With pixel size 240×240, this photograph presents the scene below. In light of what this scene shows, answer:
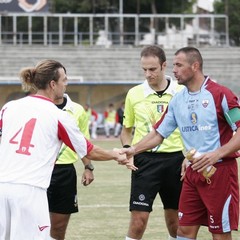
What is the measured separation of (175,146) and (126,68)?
3686cm

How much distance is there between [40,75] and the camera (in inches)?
266

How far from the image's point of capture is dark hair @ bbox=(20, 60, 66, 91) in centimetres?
677

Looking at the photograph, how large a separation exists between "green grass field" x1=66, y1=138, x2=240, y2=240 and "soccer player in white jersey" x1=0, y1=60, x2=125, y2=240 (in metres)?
4.28

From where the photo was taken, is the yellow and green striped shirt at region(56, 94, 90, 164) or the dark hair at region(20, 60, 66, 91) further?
the yellow and green striped shirt at region(56, 94, 90, 164)

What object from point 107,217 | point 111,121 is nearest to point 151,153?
point 107,217

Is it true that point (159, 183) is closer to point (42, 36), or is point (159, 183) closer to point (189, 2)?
point (42, 36)

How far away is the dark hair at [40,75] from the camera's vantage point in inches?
266

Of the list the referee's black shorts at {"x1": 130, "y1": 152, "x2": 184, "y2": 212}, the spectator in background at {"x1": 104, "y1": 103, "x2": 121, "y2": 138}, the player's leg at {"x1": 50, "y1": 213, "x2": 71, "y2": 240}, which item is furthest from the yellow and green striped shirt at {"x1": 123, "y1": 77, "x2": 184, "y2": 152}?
the spectator in background at {"x1": 104, "y1": 103, "x2": 121, "y2": 138}

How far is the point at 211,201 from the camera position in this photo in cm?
761

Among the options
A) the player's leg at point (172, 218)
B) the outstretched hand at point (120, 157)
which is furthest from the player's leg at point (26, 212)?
the player's leg at point (172, 218)

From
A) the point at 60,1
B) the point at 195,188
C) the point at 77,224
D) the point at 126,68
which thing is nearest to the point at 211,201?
the point at 195,188

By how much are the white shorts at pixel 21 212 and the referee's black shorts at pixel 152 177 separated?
99.1 inches

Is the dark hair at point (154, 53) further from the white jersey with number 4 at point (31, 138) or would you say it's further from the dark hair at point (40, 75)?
the white jersey with number 4 at point (31, 138)

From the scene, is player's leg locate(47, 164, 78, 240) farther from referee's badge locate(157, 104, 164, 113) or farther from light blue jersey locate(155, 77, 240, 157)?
light blue jersey locate(155, 77, 240, 157)
